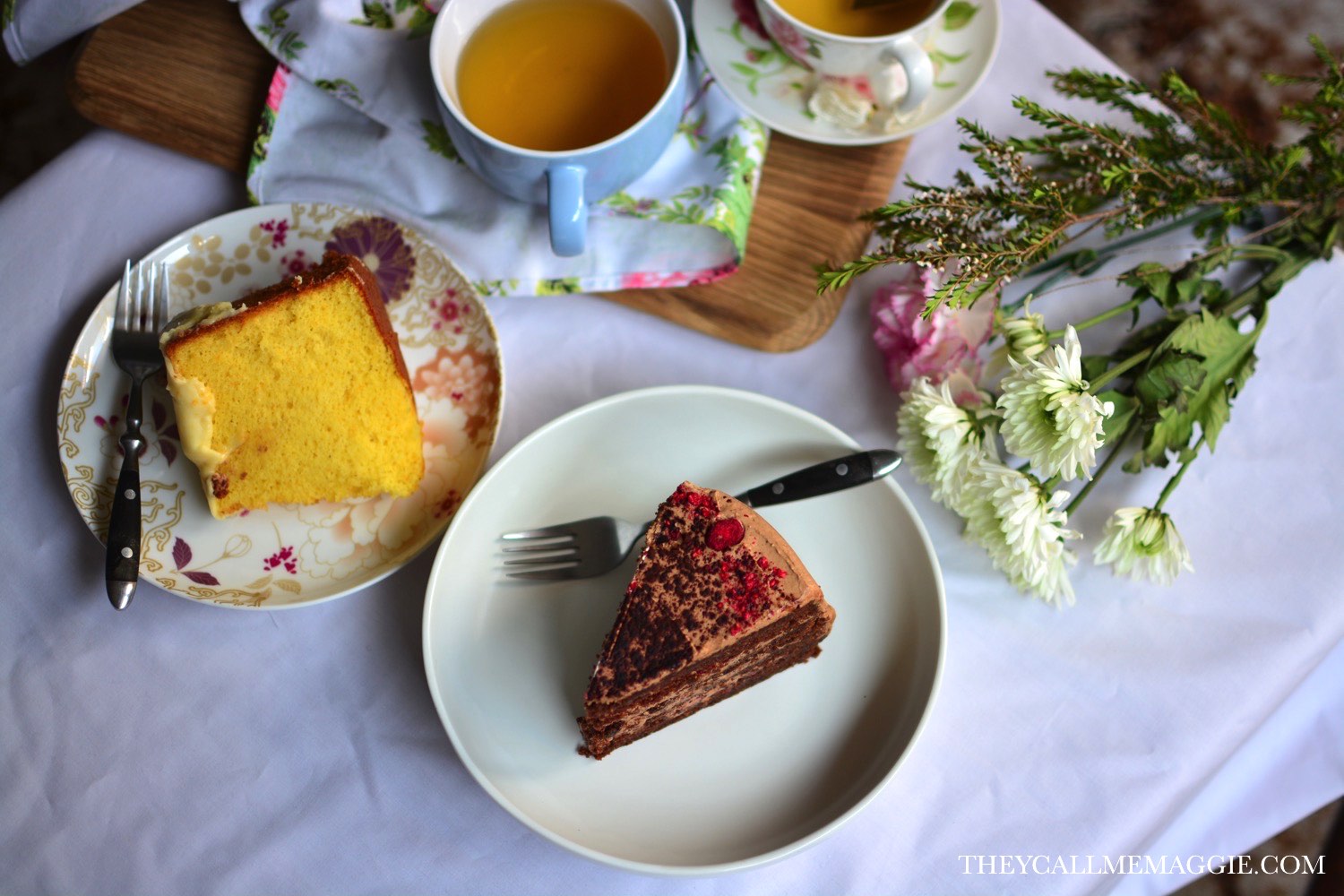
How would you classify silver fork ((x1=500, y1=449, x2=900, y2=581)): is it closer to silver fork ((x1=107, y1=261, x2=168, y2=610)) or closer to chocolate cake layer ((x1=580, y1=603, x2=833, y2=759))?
chocolate cake layer ((x1=580, y1=603, x2=833, y2=759))

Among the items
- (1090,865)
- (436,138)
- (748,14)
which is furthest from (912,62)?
(1090,865)

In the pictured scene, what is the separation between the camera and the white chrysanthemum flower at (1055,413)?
0.91m

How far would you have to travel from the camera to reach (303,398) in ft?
3.72

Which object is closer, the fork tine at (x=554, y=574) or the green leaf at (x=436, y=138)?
the fork tine at (x=554, y=574)

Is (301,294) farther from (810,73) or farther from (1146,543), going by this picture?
(1146,543)

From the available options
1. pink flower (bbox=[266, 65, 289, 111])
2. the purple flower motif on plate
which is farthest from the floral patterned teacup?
pink flower (bbox=[266, 65, 289, 111])

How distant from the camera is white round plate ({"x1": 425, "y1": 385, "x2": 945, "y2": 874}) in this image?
3.52 feet

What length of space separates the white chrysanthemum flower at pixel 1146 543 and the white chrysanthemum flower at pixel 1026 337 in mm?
217

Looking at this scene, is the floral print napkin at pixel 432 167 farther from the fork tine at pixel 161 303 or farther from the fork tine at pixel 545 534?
the fork tine at pixel 545 534

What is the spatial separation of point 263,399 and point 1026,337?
89 centimetres

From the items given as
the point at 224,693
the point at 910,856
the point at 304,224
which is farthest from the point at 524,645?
the point at 304,224

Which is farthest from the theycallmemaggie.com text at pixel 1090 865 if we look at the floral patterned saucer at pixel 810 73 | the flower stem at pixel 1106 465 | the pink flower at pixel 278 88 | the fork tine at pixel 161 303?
the pink flower at pixel 278 88

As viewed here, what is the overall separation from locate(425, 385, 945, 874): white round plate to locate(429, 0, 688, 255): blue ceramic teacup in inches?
9.7

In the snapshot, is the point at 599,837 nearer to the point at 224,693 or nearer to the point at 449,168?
the point at 224,693
